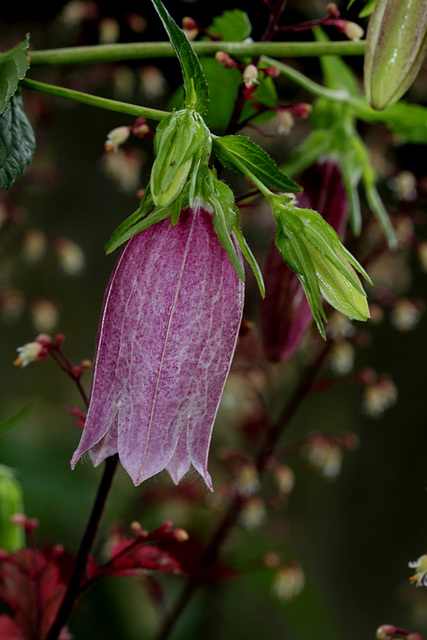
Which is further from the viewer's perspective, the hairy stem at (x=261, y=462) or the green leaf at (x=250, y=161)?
the hairy stem at (x=261, y=462)

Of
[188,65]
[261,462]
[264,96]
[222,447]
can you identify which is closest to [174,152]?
[188,65]

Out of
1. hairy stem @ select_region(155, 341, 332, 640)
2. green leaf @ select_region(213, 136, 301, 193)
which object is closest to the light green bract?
green leaf @ select_region(213, 136, 301, 193)

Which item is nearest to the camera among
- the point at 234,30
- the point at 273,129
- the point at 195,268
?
the point at 195,268

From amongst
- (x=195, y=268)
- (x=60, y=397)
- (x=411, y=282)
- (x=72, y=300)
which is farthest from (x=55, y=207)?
(x=195, y=268)

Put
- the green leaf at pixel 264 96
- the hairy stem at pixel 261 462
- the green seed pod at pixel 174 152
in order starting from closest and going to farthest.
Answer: the green seed pod at pixel 174 152, the green leaf at pixel 264 96, the hairy stem at pixel 261 462

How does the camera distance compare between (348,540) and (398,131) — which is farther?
(348,540)

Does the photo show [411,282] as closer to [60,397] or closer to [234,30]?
[60,397]

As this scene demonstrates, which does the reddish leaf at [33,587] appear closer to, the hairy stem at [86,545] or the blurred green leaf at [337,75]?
the hairy stem at [86,545]

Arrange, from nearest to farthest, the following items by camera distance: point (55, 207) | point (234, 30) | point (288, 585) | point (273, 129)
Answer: point (234, 30) → point (288, 585) → point (273, 129) → point (55, 207)

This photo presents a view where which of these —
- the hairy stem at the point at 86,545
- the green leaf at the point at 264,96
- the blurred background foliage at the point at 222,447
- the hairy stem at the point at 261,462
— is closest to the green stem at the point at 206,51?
the green leaf at the point at 264,96
